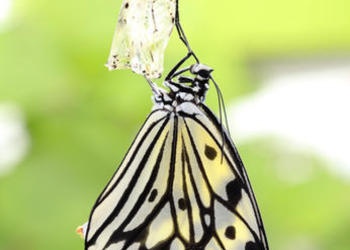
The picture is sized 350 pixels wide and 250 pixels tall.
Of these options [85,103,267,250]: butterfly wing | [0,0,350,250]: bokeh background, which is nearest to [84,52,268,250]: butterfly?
[85,103,267,250]: butterfly wing

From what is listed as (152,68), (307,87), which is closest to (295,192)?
(152,68)

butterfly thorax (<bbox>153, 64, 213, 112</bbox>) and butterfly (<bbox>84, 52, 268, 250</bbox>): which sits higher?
butterfly thorax (<bbox>153, 64, 213, 112</bbox>)

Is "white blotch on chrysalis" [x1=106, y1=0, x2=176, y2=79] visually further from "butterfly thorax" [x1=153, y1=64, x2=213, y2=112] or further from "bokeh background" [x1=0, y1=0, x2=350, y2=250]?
"bokeh background" [x1=0, y1=0, x2=350, y2=250]

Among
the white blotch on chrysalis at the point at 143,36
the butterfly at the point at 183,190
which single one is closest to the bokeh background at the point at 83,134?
the butterfly at the point at 183,190

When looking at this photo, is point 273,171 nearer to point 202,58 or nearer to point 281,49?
point 202,58

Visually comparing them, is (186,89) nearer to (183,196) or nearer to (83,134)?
(183,196)

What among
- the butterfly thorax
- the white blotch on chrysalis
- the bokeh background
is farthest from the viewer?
the bokeh background
